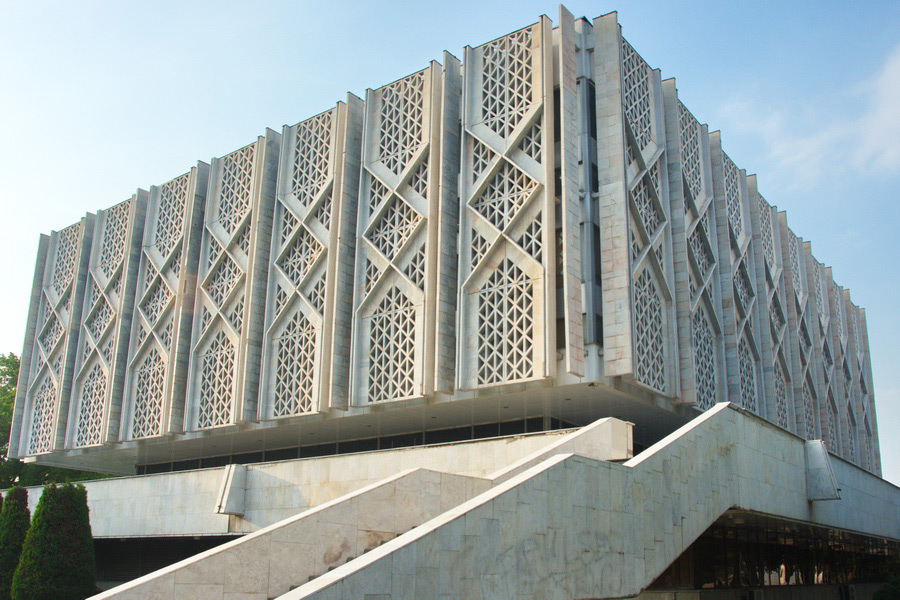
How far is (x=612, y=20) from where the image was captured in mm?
27516

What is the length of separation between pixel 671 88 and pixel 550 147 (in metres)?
8.31

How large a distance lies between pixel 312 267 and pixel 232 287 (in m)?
4.30

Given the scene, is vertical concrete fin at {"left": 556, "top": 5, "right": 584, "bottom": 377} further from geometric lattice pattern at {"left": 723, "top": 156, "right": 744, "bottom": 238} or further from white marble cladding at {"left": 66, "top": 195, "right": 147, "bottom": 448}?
white marble cladding at {"left": 66, "top": 195, "right": 147, "bottom": 448}

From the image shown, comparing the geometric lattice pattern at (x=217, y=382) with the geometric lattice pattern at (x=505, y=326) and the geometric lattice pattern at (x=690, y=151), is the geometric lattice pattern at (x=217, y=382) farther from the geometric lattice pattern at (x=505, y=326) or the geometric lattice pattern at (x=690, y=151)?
the geometric lattice pattern at (x=690, y=151)

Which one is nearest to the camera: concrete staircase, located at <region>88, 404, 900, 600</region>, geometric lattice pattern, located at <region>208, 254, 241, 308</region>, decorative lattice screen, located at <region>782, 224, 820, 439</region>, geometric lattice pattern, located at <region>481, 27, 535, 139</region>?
concrete staircase, located at <region>88, 404, 900, 600</region>

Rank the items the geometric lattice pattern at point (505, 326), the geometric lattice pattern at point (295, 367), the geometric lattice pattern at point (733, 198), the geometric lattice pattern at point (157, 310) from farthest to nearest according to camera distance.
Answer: the geometric lattice pattern at point (733, 198), the geometric lattice pattern at point (157, 310), the geometric lattice pattern at point (295, 367), the geometric lattice pattern at point (505, 326)

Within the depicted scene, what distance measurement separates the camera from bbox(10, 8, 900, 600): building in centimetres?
1638

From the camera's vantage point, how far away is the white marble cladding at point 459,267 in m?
25.4

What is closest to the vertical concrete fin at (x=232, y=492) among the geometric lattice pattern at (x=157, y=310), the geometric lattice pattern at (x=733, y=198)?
the geometric lattice pattern at (x=157, y=310)

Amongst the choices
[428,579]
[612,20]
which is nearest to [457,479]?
[428,579]

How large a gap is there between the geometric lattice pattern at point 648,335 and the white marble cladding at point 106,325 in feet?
73.3

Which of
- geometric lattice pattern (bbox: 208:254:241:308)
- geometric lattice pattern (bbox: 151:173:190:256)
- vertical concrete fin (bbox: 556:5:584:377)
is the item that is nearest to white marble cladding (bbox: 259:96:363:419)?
geometric lattice pattern (bbox: 208:254:241:308)

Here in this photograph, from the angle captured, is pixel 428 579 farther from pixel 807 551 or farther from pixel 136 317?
pixel 136 317

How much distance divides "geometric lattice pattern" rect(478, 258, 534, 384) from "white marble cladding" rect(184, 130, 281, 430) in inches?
400
